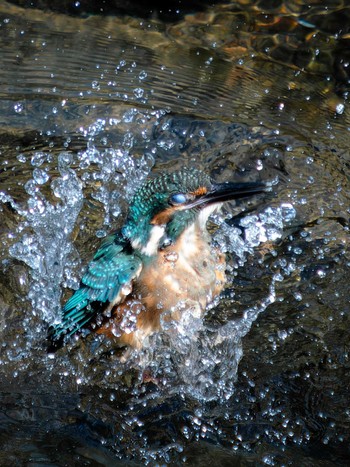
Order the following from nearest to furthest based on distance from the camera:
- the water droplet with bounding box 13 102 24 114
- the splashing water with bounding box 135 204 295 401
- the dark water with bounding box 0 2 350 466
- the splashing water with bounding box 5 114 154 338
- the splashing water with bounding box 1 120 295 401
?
the dark water with bounding box 0 2 350 466
the splashing water with bounding box 135 204 295 401
the splashing water with bounding box 1 120 295 401
the splashing water with bounding box 5 114 154 338
the water droplet with bounding box 13 102 24 114

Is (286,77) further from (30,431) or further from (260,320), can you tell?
(30,431)

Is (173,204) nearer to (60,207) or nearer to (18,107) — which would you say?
(60,207)

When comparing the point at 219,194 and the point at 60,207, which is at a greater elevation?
the point at 219,194

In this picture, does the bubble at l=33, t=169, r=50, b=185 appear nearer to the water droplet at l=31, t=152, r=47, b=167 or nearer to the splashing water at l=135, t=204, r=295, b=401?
the water droplet at l=31, t=152, r=47, b=167

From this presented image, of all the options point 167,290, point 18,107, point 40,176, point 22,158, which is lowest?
point 40,176

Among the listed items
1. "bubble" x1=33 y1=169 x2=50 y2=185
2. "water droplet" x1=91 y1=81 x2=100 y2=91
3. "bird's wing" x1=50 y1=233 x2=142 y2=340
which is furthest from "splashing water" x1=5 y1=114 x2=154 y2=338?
"water droplet" x1=91 y1=81 x2=100 y2=91

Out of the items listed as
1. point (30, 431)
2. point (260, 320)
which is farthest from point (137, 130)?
point (30, 431)

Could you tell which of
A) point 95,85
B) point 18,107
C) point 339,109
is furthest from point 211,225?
point 18,107
